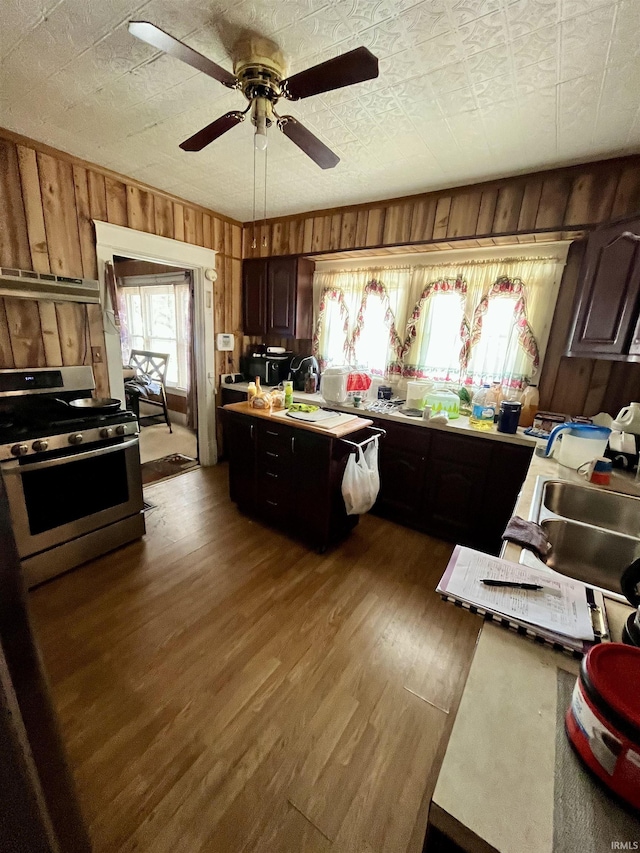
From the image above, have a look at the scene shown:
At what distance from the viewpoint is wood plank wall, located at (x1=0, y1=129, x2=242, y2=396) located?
2.12m

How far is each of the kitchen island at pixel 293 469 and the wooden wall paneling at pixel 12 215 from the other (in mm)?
1588

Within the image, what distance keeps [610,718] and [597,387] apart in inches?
94.9

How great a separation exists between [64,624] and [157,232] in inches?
112

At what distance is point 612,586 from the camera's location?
4.09ft

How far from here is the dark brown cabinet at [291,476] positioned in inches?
87.4

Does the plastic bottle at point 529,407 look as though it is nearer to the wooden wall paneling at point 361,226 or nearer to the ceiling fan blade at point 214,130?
the wooden wall paneling at point 361,226

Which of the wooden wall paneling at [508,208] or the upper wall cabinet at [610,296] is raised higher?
the wooden wall paneling at [508,208]

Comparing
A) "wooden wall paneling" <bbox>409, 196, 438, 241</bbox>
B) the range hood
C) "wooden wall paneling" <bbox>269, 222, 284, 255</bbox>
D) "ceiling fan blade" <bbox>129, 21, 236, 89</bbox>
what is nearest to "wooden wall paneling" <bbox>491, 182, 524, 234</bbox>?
"wooden wall paneling" <bbox>409, 196, 438, 241</bbox>

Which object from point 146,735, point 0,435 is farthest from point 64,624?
point 0,435

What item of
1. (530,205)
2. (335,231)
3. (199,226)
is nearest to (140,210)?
(199,226)

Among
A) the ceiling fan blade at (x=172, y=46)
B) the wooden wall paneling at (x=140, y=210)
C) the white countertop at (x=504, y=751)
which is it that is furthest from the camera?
the wooden wall paneling at (x=140, y=210)

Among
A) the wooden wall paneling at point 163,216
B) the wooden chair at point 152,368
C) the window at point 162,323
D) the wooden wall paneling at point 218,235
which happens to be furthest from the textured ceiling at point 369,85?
the wooden chair at point 152,368

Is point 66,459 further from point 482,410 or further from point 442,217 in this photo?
point 442,217

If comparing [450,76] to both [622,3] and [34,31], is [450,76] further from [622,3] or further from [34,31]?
[34,31]
